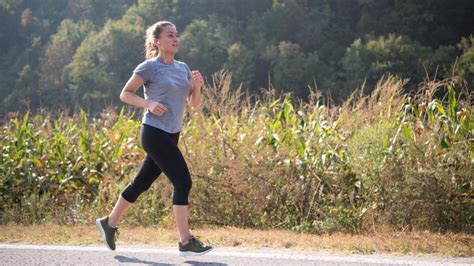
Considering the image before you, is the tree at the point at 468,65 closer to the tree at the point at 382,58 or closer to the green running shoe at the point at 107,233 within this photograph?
the tree at the point at 382,58

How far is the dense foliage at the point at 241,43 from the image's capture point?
1748 inches

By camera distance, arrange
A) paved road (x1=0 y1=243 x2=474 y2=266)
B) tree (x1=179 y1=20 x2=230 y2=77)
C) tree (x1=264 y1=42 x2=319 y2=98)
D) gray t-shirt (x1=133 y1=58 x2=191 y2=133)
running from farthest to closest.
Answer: tree (x1=179 y1=20 x2=230 y2=77) < tree (x1=264 y1=42 x2=319 y2=98) < gray t-shirt (x1=133 y1=58 x2=191 y2=133) < paved road (x1=0 y1=243 x2=474 y2=266)

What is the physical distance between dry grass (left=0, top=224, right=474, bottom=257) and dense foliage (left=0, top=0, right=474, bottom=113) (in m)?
32.7

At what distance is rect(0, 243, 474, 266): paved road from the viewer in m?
4.19

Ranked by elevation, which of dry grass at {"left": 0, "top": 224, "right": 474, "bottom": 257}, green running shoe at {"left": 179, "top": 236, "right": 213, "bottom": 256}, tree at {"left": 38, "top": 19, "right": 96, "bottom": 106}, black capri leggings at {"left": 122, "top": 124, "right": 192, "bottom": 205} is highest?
black capri leggings at {"left": 122, "top": 124, "right": 192, "bottom": 205}

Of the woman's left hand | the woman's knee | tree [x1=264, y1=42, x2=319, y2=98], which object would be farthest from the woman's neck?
tree [x1=264, y1=42, x2=319, y2=98]

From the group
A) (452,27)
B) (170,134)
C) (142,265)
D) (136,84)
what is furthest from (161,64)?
(452,27)

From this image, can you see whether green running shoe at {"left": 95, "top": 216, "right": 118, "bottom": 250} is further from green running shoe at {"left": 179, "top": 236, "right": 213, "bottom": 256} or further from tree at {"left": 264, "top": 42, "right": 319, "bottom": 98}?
tree at {"left": 264, "top": 42, "right": 319, "bottom": 98}

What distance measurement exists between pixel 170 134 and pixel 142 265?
936 mm

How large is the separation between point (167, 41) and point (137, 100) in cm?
49

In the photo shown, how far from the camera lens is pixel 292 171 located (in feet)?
20.6

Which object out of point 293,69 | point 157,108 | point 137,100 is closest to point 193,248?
point 157,108

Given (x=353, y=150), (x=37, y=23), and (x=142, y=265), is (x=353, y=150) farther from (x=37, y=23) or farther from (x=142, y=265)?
(x=37, y=23)

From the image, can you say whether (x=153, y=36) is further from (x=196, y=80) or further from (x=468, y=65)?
(x=468, y=65)
